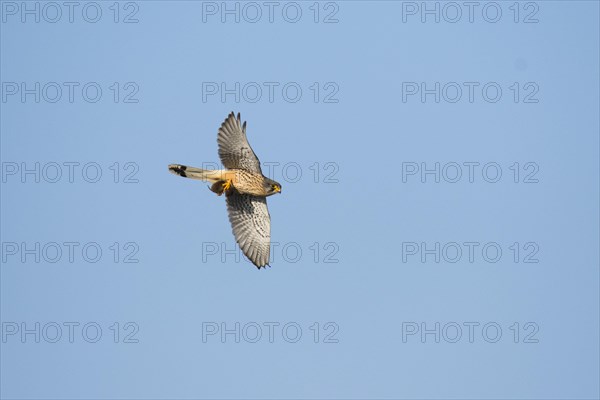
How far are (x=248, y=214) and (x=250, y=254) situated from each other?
0.90 meters

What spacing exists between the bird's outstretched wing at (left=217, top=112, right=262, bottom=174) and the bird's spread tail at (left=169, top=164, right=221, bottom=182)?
13.7 inches

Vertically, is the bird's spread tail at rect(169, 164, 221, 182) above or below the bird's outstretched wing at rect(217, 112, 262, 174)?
below

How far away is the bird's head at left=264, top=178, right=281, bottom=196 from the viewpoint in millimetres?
18734

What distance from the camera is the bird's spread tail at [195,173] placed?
17.8 metres

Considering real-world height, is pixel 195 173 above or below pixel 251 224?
above

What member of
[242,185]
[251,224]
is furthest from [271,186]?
[251,224]

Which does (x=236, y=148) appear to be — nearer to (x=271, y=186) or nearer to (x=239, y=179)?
(x=239, y=179)

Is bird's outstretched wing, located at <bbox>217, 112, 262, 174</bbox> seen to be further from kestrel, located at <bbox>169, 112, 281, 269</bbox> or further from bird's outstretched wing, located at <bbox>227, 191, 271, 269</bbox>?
bird's outstretched wing, located at <bbox>227, 191, 271, 269</bbox>

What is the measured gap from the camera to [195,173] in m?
18.1

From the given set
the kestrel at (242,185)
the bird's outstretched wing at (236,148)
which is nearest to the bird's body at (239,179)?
the kestrel at (242,185)

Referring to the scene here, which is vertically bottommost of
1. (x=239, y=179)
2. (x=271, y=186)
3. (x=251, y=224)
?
(x=251, y=224)

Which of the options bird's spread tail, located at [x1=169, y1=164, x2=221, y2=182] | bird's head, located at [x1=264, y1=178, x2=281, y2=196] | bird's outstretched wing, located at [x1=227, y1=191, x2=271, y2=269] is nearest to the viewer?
bird's spread tail, located at [x1=169, y1=164, x2=221, y2=182]

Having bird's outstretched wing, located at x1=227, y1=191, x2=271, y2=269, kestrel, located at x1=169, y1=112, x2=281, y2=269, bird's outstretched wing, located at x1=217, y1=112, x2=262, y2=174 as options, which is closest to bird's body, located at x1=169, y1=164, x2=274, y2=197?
kestrel, located at x1=169, y1=112, x2=281, y2=269

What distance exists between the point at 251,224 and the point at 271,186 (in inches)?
50.3
